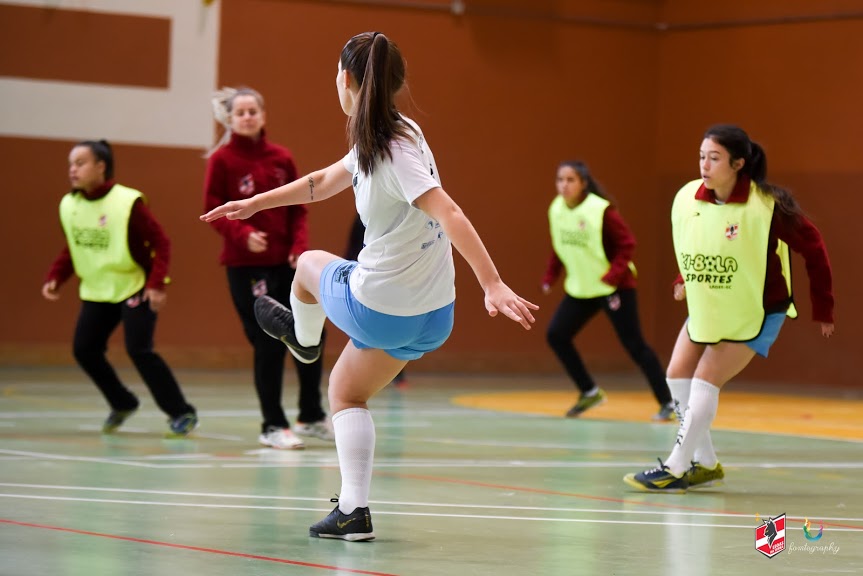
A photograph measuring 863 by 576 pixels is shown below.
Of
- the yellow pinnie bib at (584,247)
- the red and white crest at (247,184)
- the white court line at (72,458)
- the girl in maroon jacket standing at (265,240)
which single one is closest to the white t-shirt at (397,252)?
the white court line at (72,458)

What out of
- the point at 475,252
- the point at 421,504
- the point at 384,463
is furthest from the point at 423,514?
the point at 384,463

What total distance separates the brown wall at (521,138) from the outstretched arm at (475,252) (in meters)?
9.36

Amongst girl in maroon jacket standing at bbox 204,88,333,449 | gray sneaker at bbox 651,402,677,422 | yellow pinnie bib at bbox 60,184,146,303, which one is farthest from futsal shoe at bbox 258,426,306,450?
gray sneaker at bbox 651,402,677,422

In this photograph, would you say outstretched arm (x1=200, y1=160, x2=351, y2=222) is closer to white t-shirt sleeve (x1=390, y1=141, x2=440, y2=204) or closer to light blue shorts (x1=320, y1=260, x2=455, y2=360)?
light blue shorts (x1=320, y1=260, x2=455, y2=360)

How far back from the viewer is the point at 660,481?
5.66m

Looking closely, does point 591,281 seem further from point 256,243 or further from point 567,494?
point 567,494

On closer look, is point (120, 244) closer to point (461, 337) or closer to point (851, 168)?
point (461, 337)

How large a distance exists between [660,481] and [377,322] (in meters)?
2.04

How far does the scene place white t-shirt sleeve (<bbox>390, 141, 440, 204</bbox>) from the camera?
153 inches

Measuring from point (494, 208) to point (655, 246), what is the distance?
2028mm

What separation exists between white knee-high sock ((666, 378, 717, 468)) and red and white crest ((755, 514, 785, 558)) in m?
1.15

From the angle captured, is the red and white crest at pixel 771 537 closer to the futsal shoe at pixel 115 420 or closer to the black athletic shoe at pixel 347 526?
the black athletic shoe at pixel 347 526

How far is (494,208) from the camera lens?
14102mm

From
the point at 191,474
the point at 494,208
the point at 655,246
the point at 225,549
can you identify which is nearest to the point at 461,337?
the point at 494,208
